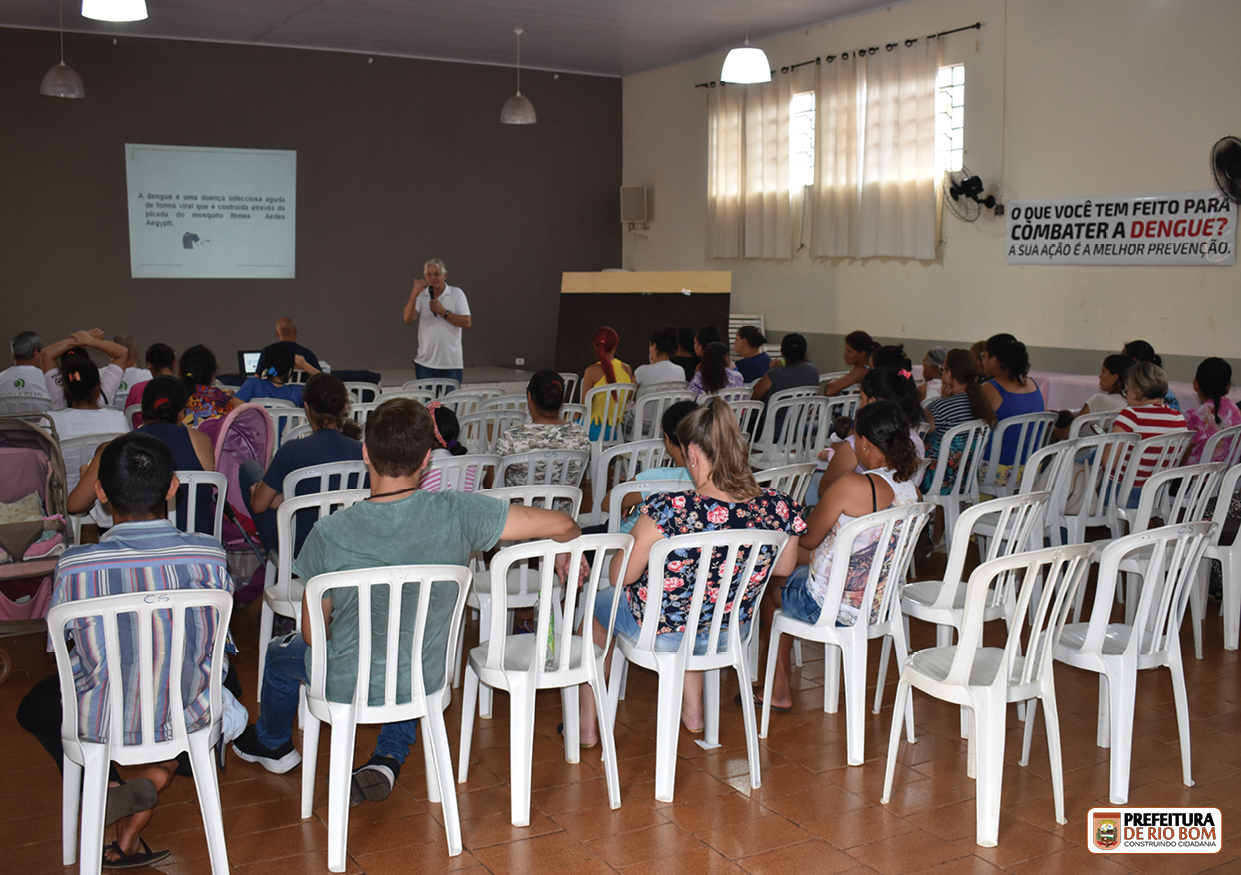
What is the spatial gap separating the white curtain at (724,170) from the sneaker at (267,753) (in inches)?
364

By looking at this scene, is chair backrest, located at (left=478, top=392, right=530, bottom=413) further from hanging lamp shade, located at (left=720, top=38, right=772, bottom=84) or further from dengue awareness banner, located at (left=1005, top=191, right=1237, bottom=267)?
dengue awareness banner, located at (left=1005, top=191, right=1237, bottom=267)

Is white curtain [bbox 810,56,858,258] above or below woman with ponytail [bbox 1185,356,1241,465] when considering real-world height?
above

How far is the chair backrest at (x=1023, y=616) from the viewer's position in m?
2.77

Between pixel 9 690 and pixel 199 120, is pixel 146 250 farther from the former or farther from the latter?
pixel 9 690

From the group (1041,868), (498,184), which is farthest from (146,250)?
(1041,868)

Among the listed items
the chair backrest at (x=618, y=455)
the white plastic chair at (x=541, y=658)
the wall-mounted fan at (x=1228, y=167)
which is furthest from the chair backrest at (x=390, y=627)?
the wall-mounted fan at (x=1228, y=167)

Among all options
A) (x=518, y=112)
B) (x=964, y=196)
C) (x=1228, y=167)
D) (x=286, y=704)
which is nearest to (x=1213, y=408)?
(x=1228, y=167)

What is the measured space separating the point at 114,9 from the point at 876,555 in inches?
192

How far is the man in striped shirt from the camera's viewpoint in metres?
2.49

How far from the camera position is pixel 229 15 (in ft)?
33.5

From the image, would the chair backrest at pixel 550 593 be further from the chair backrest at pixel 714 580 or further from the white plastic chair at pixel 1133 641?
the white plastic chair at pixel 1133 641

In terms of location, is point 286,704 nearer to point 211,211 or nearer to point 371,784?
point 371,784

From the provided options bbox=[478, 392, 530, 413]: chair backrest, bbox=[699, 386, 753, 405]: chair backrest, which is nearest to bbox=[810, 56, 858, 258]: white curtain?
bbox=[699, 386, 753, 405]: chair backrest

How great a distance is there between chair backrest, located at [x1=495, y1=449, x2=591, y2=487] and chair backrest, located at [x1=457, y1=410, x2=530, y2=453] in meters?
0.91
